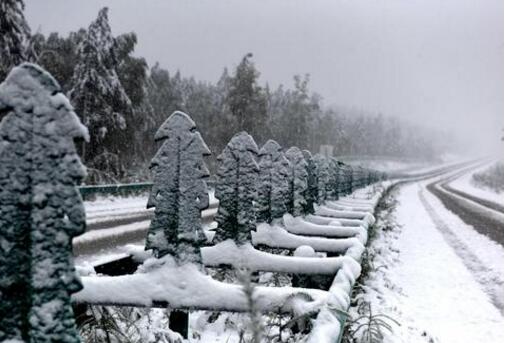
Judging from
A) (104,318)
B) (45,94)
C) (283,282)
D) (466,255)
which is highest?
(45,94)

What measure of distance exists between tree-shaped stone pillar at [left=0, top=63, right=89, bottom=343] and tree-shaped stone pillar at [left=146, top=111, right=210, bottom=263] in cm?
153

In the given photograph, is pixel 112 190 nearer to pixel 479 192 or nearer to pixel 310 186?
pixel 310 186

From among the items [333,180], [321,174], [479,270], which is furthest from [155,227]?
[333,180]

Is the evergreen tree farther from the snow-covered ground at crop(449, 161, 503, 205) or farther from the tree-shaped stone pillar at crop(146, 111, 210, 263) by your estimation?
the tree-shaped stone pillar at crop(146, 111, 210, 263)

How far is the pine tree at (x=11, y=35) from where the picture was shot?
2180cm

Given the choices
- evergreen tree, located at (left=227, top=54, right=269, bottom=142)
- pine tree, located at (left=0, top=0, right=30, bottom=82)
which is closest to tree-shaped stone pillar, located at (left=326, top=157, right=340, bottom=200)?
pine tree, located at (left=0, top=0, right=30, bottom=82)

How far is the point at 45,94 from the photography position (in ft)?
6.63

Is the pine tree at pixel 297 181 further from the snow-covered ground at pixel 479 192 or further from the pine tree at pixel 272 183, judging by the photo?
the snow-covered ground at pixel 479 192

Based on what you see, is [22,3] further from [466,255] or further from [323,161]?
[466,255]

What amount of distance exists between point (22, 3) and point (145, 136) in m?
22.4

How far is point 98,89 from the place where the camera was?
28.4 metres

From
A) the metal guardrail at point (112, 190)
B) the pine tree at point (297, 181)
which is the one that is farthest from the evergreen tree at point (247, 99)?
the pine tree at point (297, 181)

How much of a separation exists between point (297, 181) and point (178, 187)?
15.4ft

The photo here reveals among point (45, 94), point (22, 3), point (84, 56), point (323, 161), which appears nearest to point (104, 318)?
point (45, 94)
